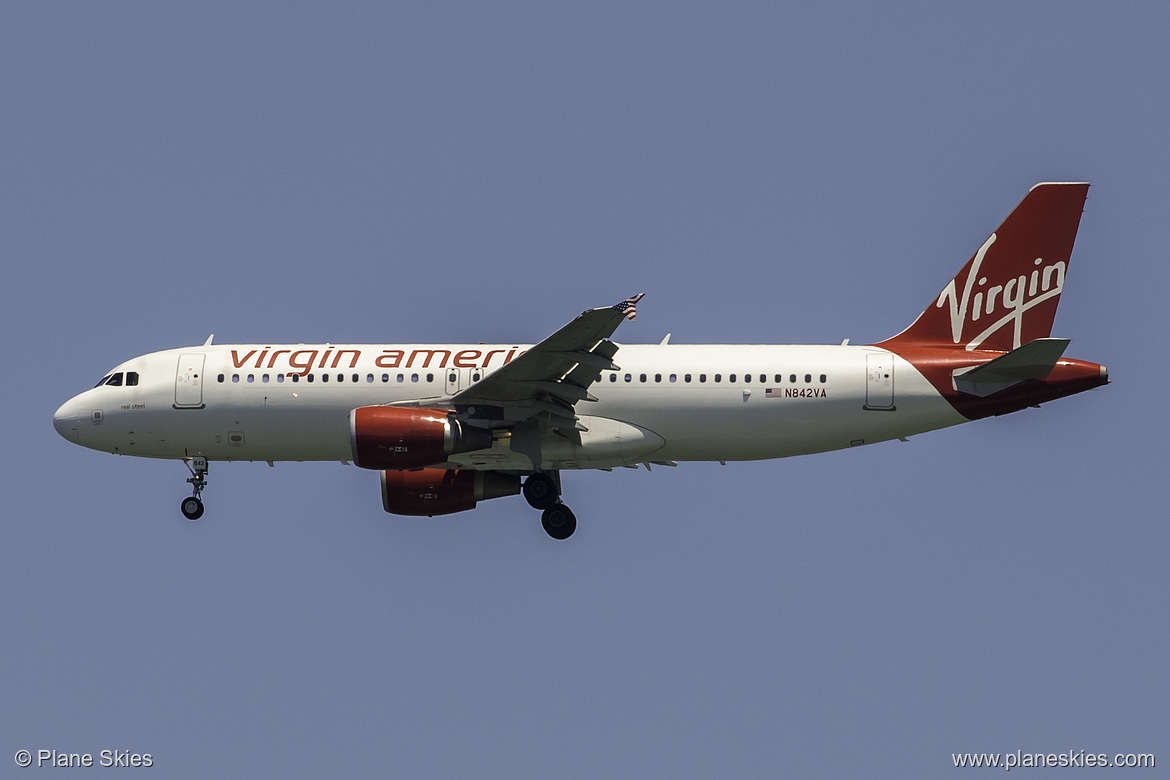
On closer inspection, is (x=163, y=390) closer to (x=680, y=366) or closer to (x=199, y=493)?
(x=199, y=493)

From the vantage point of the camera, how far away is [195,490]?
42656 mm

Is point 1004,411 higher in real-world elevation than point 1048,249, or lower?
lower

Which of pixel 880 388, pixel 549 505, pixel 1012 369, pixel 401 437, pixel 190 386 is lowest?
pixel 549 505

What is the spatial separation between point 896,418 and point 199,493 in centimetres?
1789

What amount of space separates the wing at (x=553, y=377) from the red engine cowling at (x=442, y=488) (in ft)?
11.6

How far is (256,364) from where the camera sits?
136ft

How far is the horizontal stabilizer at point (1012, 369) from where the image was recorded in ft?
123

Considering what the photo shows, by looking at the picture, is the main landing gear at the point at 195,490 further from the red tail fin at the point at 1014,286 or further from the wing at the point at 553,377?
the red tail fin at the point at 1014,286

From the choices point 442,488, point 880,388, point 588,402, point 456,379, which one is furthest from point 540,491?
point 880,388

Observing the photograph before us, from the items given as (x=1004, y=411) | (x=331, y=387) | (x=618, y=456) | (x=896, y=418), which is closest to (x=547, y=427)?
(x=618, y=456)

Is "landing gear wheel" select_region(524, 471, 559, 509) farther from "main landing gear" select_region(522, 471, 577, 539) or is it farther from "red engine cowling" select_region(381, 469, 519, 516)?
"red engine cowling" select_region(381, 469, 519, 516)

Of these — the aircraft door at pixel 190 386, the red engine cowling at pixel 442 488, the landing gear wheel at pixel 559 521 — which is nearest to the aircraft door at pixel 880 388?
the landing gear wheel at pixel 559 521

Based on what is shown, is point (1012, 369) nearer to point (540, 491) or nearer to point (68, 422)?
point (540, 491)

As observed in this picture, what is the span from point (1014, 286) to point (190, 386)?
20858 mm
